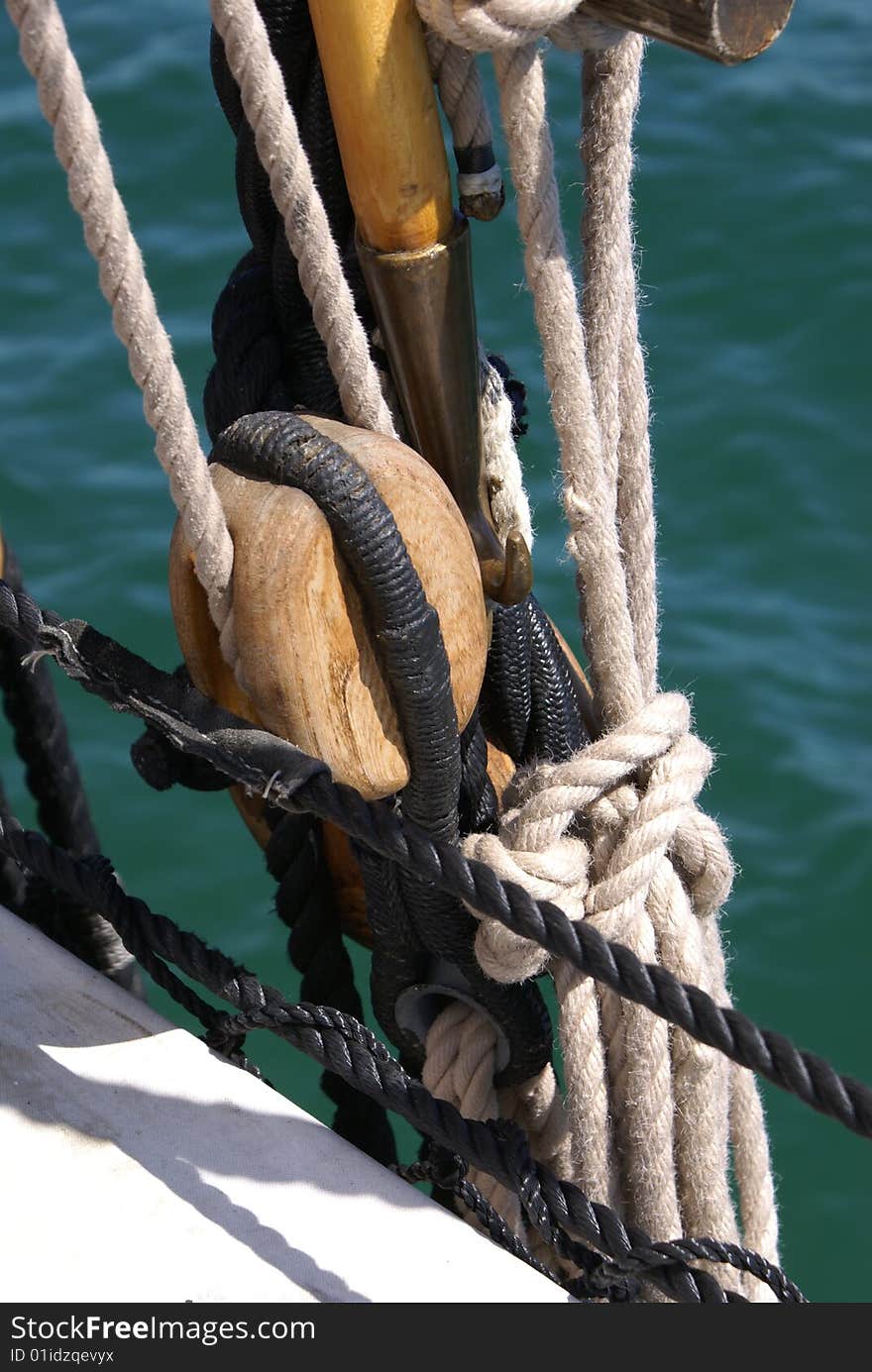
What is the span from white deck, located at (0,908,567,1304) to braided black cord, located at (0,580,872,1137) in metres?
0.27

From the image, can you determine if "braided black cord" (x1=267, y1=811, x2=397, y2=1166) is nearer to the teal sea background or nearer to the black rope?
the black rope

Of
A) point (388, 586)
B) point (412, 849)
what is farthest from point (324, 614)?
point (412, 849)

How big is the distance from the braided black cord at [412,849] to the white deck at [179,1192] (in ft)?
0.89

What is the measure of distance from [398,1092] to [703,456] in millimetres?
2261

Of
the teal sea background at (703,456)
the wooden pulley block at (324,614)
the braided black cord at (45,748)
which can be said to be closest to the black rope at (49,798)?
the braided black cord at (45,748)

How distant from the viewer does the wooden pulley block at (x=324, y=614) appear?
42.5 inches

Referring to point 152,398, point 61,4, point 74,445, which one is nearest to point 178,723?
point 152,398

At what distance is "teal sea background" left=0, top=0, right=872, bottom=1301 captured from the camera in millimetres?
2682

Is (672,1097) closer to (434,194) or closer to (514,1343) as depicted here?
(514,1343)

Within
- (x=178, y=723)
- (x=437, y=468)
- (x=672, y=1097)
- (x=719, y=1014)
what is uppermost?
(x=437, y=468)

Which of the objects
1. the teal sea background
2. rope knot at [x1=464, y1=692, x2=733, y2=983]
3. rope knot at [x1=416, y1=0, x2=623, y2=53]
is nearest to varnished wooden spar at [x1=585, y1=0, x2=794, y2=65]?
rope knot at [x1=416, y1=0, x2=623, y2=53]

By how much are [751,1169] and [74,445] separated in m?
2.47

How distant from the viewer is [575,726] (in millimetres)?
1362

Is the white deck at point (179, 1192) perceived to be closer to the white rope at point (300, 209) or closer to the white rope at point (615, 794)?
the white rope at point (615, 794)
